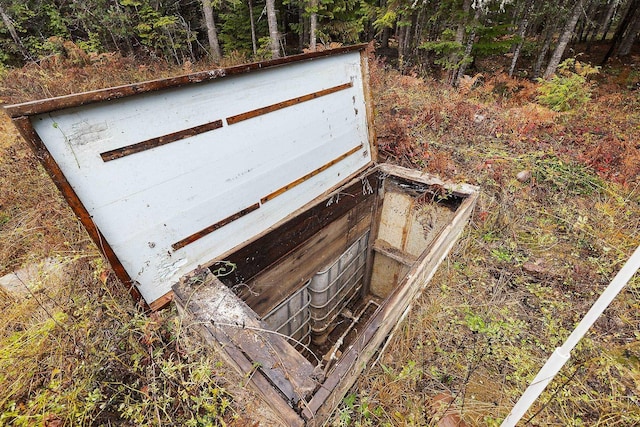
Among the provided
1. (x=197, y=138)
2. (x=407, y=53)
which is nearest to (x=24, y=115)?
(x=197, y=138)

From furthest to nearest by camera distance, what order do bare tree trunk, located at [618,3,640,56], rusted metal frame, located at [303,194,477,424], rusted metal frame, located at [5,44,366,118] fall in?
bare tree trunk, located at [618,3,640,56]
rusted metal frame, located at [303,194,477,424]
rusted metal frame, located at [5,44,366,118]

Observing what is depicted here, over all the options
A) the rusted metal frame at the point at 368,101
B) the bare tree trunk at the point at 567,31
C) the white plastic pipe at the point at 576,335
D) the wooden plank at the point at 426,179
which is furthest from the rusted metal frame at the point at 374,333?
the bare tree trunk at the point at 567,31

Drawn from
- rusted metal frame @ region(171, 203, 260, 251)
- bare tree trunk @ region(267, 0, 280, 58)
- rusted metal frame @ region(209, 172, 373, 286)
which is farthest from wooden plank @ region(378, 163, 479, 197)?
bare tree trunk @ region(267, 0, 280, 58)

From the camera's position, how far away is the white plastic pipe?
959 mm

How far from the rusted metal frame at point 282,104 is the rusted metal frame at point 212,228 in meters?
0.77

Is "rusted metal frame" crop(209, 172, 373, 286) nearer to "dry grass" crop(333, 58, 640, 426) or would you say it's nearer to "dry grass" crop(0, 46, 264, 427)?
"dry grass" crop(0, 46, 264, 427)

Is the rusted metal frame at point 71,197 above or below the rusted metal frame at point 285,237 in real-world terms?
above

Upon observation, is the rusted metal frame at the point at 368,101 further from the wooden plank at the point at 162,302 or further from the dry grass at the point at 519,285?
the wooden plank at the point at 162,302

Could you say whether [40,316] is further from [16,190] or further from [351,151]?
[351,151]

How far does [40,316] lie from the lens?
2105 millimetres

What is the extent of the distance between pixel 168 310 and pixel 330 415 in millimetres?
1394

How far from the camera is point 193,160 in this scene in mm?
2207

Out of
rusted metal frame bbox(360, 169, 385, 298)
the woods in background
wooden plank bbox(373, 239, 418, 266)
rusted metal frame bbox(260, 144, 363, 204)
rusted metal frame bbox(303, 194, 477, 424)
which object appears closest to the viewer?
rusted metal frame bbox(303, 194, 477, 424)

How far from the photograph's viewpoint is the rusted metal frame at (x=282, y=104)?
242 centimetres
